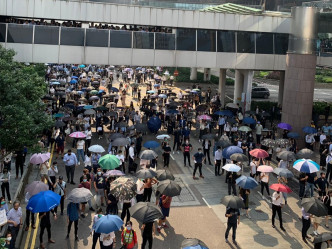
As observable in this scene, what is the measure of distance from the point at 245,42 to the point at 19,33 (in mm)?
14871

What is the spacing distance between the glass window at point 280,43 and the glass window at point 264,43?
Answer: 0.40m

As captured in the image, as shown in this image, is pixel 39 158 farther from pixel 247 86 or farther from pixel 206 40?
pixel 247 86

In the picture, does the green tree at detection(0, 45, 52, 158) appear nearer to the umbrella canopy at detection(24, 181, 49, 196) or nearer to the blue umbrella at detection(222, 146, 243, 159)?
the umbrella canopy at detection(24, 181, 49, 196)

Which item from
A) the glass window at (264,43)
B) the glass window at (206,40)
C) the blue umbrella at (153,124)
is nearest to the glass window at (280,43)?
the glass window at (264,43)

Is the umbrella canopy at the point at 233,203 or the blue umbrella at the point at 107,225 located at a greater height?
the umbrella canopy at the point at 233,203

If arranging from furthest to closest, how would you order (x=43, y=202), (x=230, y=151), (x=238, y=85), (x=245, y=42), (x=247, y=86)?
(x=238, y=85) < (x=247, y=86) < (x=245, y=42) < (x=230, y=151) < (x=43, y=202)

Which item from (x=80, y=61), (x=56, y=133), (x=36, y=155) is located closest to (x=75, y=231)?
(x=36, y=155)

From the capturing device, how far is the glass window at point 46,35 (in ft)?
82.8

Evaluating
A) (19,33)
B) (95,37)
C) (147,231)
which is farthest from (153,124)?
(147,231)

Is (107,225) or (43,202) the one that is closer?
(107,225)

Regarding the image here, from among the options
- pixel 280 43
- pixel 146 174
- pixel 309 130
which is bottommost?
pixel 146 174

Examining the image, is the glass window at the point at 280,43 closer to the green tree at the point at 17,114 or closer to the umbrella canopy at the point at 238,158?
the umbrella canopy at the point at 238,158

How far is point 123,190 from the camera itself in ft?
41.6

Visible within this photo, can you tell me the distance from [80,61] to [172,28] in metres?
6.41
